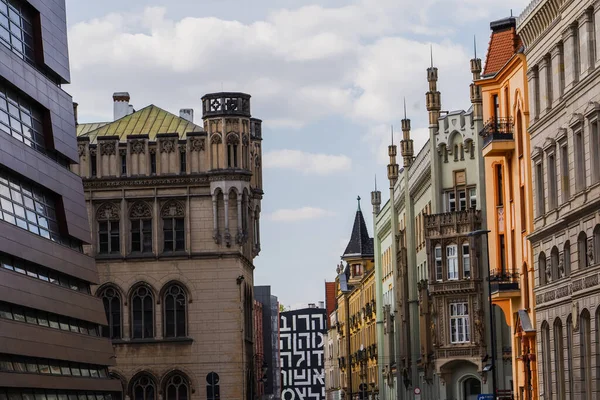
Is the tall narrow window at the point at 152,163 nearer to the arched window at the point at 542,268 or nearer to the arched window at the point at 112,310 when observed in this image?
the arched window at the point at 112,310

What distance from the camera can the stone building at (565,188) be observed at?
41188 mm

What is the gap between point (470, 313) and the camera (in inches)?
2911

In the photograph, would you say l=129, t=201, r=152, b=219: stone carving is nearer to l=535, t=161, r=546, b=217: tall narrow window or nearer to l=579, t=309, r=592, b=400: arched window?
l=535, t=161, r=546, b=217: tall narrow window

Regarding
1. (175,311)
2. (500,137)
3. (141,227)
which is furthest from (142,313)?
(500,137)

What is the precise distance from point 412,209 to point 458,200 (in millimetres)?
14579

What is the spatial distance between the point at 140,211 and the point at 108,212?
6.29 ft

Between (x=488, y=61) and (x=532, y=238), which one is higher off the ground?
(x=488, y=61)

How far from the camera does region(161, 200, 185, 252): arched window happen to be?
79.8 m

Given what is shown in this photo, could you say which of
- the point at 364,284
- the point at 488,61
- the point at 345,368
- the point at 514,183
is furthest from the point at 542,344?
the point at 345,368

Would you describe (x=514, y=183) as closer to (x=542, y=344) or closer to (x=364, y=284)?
(x=542, y=344)

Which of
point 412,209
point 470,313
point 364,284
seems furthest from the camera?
point 364,284

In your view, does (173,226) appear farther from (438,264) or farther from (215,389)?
(438,264)

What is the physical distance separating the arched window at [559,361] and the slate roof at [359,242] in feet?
331

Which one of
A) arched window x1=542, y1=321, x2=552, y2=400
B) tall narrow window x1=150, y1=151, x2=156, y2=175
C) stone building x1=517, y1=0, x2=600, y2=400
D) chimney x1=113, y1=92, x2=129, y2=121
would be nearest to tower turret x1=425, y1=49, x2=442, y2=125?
tall narrow window x1=150, y1=151, x2=156, y2=175
